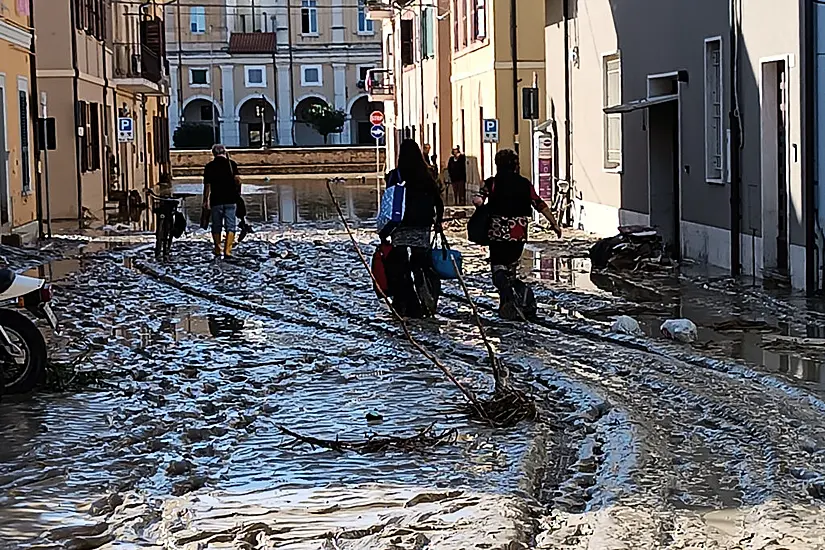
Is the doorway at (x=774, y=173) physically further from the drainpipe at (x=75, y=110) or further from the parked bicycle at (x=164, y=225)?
the drainpipe at (x=75, y=110)

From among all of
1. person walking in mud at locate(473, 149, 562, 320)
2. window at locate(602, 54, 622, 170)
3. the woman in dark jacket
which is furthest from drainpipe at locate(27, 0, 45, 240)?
person walking in mud at locate(473, 149, 562, 320)

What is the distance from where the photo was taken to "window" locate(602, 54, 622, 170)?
2559 cm

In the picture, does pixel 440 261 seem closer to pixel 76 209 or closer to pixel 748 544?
pixel 748 544

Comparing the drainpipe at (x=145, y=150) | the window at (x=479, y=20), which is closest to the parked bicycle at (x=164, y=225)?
the window at (x=479, y=20)

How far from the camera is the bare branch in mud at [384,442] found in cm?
888

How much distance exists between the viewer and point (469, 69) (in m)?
43.4

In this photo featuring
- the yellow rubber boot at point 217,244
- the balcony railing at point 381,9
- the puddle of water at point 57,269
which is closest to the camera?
the puddle of water at point 57,269

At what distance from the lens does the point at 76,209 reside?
115 ft

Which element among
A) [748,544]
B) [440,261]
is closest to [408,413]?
[748,544]

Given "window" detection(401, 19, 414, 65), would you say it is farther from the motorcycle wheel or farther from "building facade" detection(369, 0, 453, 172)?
the motorcycle wheel

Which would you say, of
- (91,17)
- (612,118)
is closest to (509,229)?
(612,118)

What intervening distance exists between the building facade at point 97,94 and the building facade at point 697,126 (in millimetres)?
11579

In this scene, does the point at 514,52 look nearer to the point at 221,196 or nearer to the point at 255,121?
the point at 221,196

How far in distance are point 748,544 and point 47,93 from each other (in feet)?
100
